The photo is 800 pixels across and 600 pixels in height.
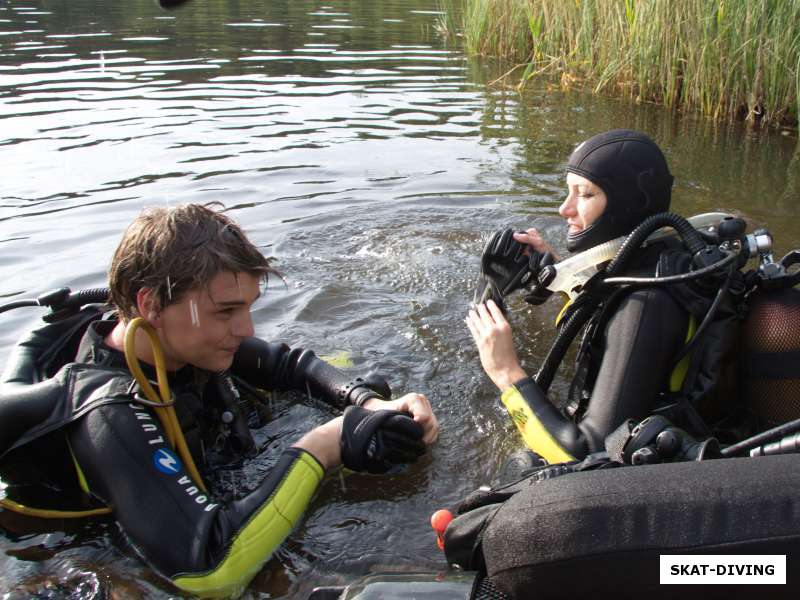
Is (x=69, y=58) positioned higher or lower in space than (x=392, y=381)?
higher

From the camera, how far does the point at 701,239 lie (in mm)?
2609

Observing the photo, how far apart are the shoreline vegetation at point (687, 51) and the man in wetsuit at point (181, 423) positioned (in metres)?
5.55

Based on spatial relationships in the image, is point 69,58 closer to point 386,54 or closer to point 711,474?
point 386,54

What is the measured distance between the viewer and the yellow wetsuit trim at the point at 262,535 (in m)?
2.24

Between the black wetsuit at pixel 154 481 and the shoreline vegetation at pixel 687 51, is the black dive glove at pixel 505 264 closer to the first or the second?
the black wetsuit at pixel 154 481

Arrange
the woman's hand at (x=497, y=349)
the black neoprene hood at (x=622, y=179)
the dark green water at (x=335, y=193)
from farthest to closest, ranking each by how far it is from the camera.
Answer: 1. the woman's hand at (x=497, y=349)
2. the black neoprene hood at (x=622, y=179)
3. the dark green water at (x=335, y=193)

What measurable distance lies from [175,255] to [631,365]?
1.43 meters

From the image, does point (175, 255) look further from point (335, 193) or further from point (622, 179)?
point (335, 193)

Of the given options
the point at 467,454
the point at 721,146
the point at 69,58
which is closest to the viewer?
the point at 467,454

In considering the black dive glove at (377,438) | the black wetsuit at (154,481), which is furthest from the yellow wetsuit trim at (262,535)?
the black dive glove at (377,438)

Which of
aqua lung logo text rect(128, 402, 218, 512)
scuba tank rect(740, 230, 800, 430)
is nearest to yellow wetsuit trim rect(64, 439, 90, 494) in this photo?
aqua lung logo text rect(128, 402, 218, 512)

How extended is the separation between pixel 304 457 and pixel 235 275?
0.61 m

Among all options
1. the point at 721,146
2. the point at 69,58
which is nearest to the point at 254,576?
the point at 721,146

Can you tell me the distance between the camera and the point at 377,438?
8.70 ft
